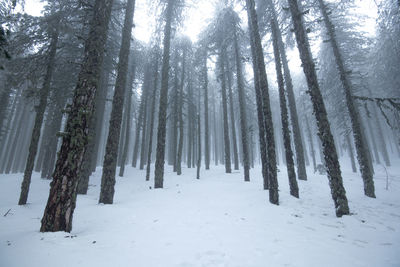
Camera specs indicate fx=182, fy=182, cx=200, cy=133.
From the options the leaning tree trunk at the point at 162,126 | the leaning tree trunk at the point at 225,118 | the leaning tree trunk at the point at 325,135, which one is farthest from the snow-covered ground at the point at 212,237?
the leaning tree trunk at the point at 225,118

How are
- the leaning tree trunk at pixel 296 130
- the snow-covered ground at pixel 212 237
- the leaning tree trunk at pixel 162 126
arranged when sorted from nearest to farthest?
1. the snow-covered ground at pixel 212 237
2. the leaning tree trunk at pixel 162 126
3. the leaning tree trunk at pixel 296 130

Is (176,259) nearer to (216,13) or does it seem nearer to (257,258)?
(257,258)

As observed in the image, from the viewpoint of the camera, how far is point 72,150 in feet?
12.8

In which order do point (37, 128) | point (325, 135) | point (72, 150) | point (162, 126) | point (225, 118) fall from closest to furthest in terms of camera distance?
1. point (72, 150)
2. point (325, 135)
3. point (37, 128)
4. point (162, 126)
5. point (225, 118)

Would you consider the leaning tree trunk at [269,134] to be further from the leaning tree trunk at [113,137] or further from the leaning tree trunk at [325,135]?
the leaning tree trunk at [113,137]

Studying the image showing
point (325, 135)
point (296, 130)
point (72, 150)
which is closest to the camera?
point (72, 150)

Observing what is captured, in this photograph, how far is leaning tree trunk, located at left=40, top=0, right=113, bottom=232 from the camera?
3.76 metres

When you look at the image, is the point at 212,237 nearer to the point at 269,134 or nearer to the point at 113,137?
the point at 269,134

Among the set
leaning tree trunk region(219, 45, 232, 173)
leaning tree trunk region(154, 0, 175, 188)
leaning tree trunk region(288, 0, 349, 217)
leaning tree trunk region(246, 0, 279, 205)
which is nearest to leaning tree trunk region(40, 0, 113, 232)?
leaning tree trunk region(246, 0, 279, 205)

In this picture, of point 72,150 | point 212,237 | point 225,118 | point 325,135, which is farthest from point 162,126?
point 325,135

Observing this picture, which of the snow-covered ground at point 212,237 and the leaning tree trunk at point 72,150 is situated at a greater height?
the leaning tree trunk at point 72,150

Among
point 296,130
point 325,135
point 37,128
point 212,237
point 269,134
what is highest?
point 296,130

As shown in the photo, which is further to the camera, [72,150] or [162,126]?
[162,126]

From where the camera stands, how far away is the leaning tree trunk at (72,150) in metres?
3.76
